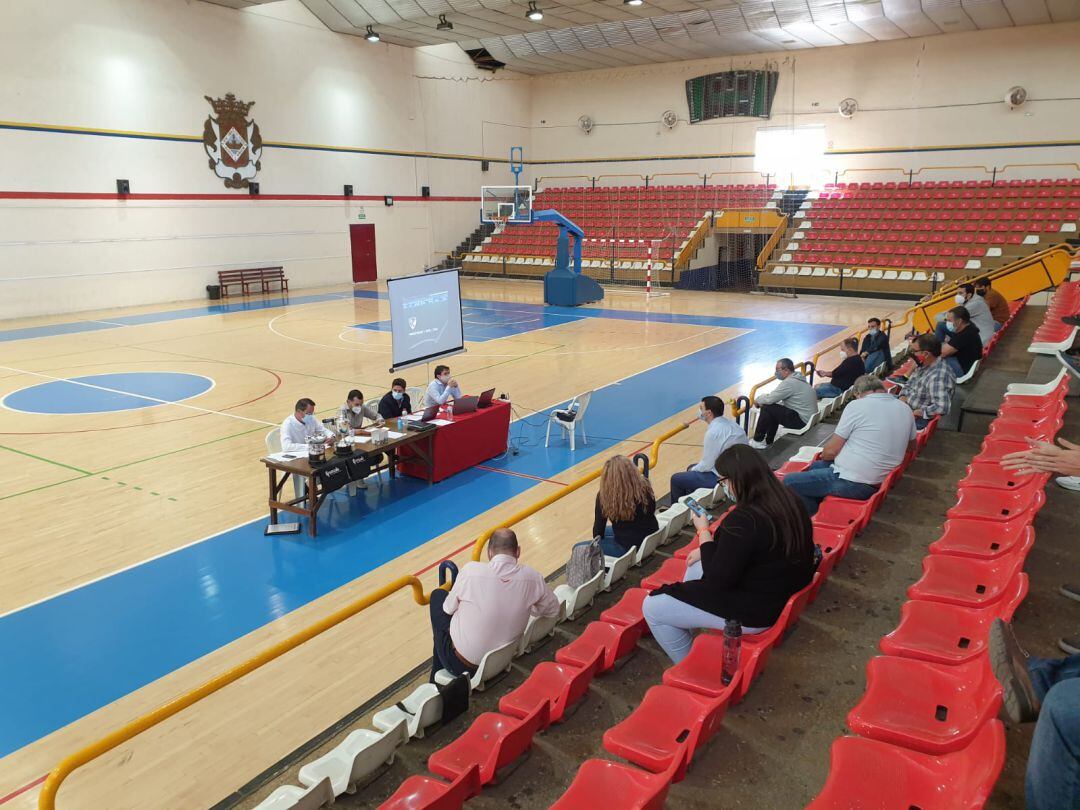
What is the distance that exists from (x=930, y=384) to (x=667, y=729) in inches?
238

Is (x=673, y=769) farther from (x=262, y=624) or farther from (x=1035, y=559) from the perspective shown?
(x=262, y=624)

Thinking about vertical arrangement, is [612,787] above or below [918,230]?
below

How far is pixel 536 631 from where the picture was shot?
179 inches

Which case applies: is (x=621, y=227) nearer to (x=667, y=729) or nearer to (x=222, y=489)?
(x=222, y=489)

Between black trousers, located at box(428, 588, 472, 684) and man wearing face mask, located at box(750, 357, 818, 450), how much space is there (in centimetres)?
538

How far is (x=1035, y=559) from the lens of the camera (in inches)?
187

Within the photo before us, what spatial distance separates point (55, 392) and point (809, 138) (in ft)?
83.8

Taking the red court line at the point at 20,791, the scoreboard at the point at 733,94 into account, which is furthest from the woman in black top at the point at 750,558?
the scoreboard at the point at 733,94

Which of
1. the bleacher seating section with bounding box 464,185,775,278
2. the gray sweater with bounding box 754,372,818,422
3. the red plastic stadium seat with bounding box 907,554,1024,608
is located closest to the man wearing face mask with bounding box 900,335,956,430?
the gray sweater with bounding box 754,372,818,422

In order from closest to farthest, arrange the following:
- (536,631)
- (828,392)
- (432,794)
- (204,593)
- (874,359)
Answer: (432,794)
(536,631)
(204,593)
(828,392)
(874,359)

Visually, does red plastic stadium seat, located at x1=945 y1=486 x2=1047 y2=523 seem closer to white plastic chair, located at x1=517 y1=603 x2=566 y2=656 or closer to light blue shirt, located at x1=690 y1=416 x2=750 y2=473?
light blue shirt, located at x1=690 y1=416 x2=750 y2=473

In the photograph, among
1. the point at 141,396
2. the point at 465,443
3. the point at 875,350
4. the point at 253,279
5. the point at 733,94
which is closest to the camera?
the point at 465,443

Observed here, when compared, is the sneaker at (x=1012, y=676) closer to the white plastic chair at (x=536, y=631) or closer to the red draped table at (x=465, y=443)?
the white plastic chair at (x=536, y=631)

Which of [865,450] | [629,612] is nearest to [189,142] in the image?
[865,450]
